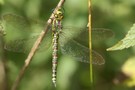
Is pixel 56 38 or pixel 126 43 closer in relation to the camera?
pixel 126 43

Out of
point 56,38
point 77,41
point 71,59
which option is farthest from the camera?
point 71,59

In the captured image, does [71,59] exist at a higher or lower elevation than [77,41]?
lower

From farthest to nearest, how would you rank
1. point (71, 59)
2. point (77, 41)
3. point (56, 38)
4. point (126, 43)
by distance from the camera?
point (71, 59) < point (77, 41) < point (56, 38) < point (126, 43)

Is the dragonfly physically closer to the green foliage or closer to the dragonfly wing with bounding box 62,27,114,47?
the dragonfly wing with bounding box 62,27,114,47

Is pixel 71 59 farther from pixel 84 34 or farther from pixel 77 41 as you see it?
pixel 84 34

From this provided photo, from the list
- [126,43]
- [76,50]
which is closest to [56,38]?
[76,50]

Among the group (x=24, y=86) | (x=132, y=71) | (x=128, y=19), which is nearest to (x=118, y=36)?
(x=128, y=19)

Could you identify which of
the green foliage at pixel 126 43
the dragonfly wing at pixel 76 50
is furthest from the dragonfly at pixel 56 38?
the green foliage at pixel 126 43

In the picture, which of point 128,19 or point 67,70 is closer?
point 67,70

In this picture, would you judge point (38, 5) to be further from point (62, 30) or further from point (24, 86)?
point (62, 30)
